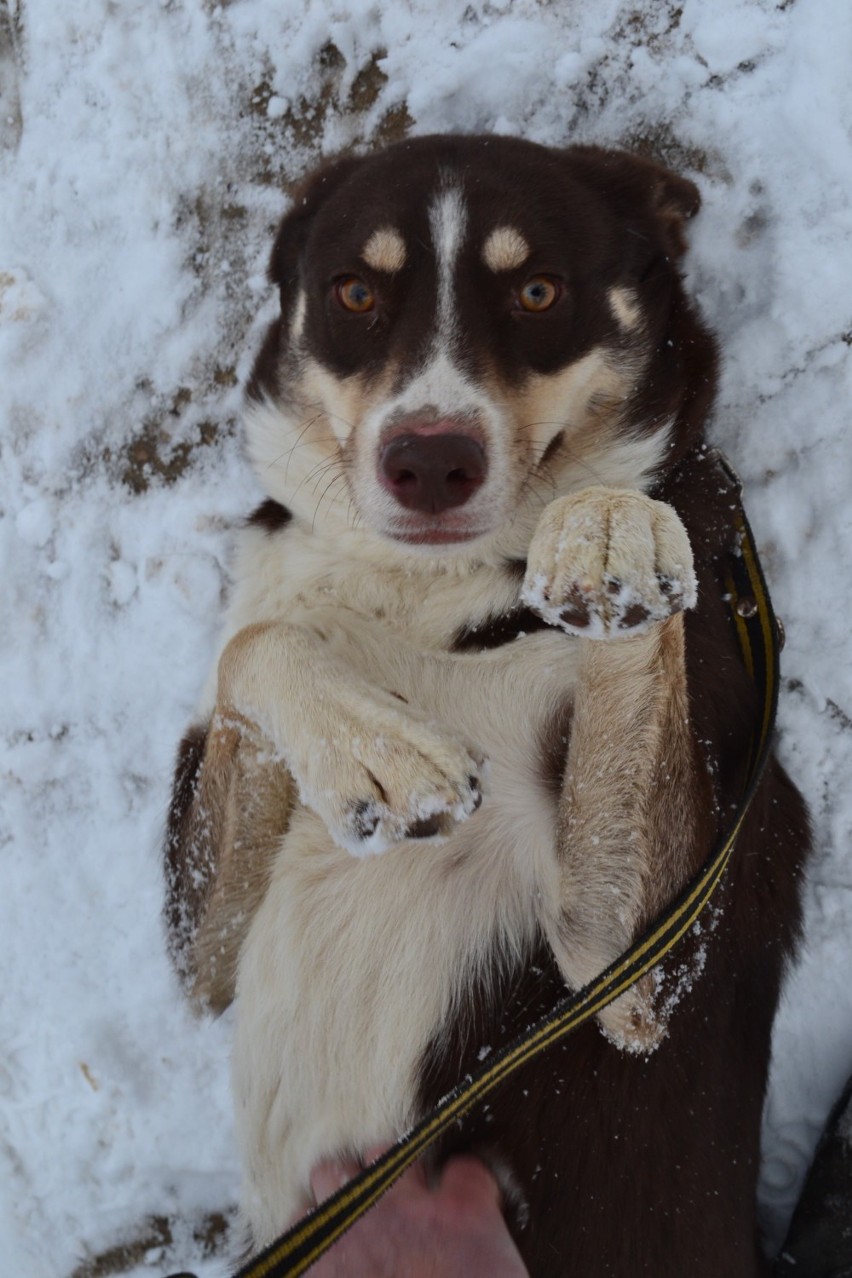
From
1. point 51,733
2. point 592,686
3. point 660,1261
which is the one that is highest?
point 592,686

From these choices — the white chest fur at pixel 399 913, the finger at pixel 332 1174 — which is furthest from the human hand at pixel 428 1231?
the white chest fur at pixel 399 913

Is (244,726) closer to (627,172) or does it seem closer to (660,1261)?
(660,1261)

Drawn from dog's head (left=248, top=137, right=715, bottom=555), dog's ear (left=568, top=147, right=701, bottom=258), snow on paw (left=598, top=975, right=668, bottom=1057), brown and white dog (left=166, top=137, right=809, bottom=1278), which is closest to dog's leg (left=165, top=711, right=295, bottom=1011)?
brown and white dog (left=166, top=137, right=809, bottom=1278)

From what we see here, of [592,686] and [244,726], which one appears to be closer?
[592,686]

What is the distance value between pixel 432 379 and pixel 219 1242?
3.28 meters

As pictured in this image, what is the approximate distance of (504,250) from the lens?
2414mm

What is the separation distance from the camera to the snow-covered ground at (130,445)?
3549mm

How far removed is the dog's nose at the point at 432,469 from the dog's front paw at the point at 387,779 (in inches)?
19.1

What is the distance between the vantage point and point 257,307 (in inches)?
147

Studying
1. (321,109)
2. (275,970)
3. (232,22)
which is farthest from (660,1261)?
(232,22)

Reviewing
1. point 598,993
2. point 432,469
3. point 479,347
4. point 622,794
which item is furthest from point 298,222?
point 598,993

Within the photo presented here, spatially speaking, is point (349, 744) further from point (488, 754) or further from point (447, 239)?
point (447, 239)

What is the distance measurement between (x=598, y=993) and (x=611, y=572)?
0.88 metres

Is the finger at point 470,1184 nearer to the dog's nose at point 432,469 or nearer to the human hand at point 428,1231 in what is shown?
the human hand at point 428,1231
